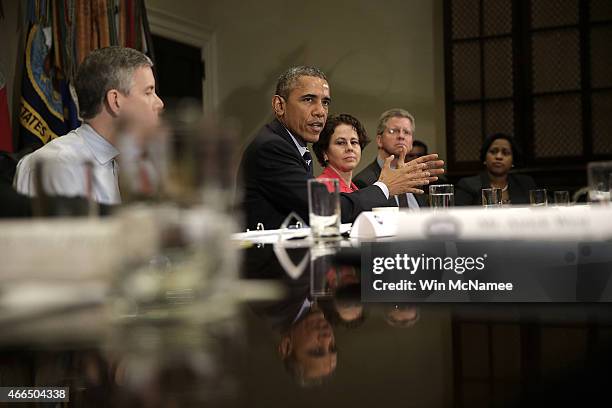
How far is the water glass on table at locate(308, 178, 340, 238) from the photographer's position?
1.17m

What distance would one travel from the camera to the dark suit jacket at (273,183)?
2.37 m

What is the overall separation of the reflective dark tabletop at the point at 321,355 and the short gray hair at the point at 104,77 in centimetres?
176

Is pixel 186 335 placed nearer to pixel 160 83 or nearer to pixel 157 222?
pixel 157 222

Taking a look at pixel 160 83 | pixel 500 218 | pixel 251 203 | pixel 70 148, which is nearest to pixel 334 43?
pixel 160 83

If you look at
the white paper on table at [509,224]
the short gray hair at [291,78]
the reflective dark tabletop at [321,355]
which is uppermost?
the short gray hair at [291,78]

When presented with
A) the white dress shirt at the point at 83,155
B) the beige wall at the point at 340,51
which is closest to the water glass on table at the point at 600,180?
the white dress shirt at the point at 83,155

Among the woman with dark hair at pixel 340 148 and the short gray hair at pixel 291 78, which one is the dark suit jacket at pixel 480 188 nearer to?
the woman with dark hair at pixel 340 148

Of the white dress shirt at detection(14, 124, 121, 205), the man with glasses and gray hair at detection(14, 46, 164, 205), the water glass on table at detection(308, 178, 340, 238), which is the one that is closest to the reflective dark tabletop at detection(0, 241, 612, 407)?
the white dress shirt at detection(14, 124, 121, 205)

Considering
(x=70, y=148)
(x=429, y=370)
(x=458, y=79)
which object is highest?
(x=458, y=79)

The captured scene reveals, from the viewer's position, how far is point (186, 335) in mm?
376

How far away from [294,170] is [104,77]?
75 centimetres

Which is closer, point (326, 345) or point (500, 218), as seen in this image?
point (326, 345)

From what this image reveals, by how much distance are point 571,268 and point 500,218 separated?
74 millimetres

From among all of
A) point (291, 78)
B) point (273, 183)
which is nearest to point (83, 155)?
point (273, 183)
